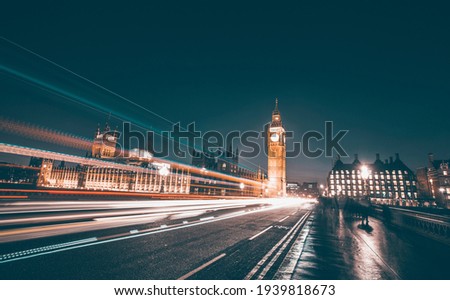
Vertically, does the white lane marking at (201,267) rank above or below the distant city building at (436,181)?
below

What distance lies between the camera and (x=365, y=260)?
6051 millimetres

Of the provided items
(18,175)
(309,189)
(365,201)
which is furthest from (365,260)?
(309,189)

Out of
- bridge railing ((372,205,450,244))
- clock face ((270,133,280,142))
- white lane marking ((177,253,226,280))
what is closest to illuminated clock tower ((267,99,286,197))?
clock face ((270,133,280,142))

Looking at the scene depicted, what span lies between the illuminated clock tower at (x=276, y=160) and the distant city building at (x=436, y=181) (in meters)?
60.9

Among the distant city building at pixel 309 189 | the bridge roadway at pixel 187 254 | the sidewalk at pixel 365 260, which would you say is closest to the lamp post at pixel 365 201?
the bridge roadway at pixel 187 254

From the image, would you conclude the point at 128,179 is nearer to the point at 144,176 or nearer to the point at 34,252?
the point at 144,176

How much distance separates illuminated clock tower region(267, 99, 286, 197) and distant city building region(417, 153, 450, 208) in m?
60.9

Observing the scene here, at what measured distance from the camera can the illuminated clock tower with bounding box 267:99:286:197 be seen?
384ft

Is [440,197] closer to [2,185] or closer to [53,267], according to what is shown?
[53,267]

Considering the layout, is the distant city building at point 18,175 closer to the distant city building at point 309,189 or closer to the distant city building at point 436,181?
the distant city building at point 436,181

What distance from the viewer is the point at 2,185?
54.3 feet

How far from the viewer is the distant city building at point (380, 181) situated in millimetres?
93375
